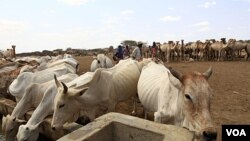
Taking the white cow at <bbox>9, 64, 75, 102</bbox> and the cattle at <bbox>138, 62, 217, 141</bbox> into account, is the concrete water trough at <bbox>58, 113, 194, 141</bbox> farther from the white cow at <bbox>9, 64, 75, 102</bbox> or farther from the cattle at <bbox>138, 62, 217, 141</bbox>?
the white cow at <bbox>9, 64, 75, 102</bbox>

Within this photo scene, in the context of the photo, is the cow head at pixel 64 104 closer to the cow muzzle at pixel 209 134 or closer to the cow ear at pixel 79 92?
the cow ear at pixel 79 92

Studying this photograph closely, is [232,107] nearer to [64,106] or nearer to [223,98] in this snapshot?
[223,98]

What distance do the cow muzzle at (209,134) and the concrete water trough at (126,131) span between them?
0.49 feet

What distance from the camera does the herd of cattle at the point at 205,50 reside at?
89.8ft

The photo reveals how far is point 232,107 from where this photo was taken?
8742 mm

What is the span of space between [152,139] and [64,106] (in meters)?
2.52

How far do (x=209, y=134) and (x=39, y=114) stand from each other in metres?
3.89

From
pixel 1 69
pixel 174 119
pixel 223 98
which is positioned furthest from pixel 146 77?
pixel 1 69

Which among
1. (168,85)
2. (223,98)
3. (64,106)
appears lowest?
(223,98)

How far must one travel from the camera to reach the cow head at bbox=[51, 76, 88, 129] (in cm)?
582

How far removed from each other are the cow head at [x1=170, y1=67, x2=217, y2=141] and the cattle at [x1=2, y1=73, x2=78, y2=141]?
3845mm

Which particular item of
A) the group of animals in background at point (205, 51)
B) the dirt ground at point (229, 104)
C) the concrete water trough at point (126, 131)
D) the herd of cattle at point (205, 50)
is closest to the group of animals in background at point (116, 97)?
the concrete water trough at point (126, 131)

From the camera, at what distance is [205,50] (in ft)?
94.3

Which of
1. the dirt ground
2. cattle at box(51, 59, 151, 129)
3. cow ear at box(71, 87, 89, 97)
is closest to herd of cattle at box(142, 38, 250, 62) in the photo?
the dirt ground
